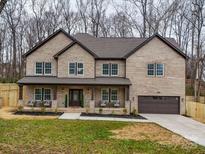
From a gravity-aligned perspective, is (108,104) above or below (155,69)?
below

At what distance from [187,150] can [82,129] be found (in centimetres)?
720

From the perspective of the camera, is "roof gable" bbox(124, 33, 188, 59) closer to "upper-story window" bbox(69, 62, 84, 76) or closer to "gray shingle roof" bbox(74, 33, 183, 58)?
"gray shingle roof" bbox(74, 33, 183, 58)

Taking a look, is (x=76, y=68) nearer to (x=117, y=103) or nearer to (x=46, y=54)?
(x=46, y=54)

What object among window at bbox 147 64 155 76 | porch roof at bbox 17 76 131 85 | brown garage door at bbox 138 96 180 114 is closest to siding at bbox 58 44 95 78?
porch roof at bbox 17 76 131 85

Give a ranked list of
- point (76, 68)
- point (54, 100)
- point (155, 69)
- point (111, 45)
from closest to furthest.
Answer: point (54, 100) → point (155, 69) → point (76, 68) → point (111, 45)

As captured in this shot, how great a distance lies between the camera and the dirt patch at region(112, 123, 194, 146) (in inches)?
628

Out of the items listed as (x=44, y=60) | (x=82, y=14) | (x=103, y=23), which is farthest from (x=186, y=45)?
(x=44, y=60)

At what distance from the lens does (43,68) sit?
1262 inches

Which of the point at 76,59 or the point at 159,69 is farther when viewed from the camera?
the point at 76,59

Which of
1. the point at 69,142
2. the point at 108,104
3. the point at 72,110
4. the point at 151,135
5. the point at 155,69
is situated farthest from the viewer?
the point at 108,104

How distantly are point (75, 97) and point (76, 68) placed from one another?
9.77ft

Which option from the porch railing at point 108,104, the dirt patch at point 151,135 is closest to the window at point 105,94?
the porch railing at point 108,104

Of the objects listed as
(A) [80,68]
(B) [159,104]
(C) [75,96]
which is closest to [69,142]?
(C) [75,96]

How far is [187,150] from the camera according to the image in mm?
13742
